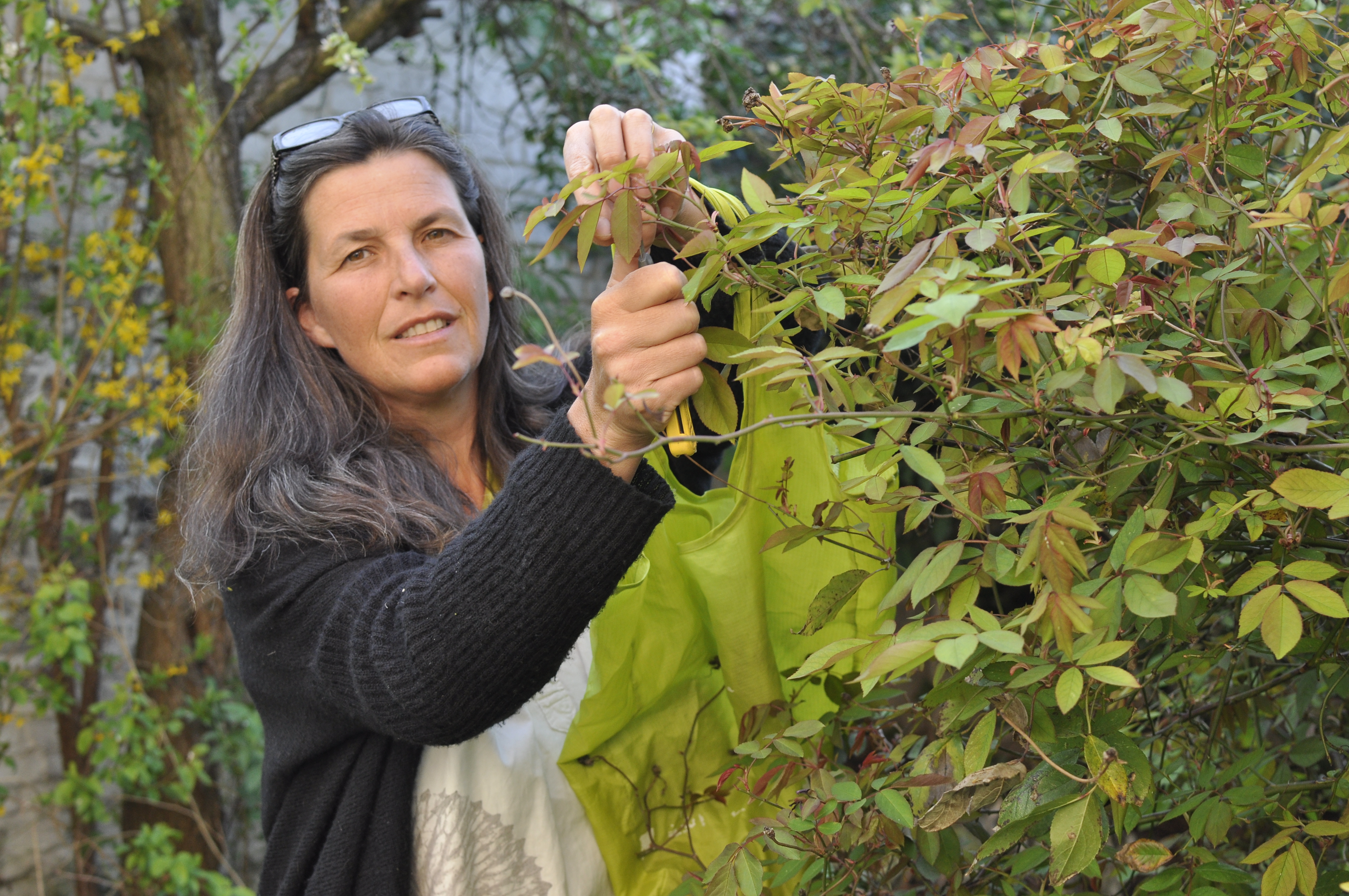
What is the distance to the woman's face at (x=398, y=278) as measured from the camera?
1475 millimetres

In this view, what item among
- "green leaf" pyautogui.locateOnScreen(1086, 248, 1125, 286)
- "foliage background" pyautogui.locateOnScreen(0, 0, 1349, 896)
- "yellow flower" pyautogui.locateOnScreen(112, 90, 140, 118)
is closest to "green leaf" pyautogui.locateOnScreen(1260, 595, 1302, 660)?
"green leaf" pyautogui.locateOnScreen(1086, 248, 1125, 286)

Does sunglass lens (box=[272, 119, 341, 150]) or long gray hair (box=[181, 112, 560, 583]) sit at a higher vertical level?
sunglass lens (box=[272, 119, 341, 150])

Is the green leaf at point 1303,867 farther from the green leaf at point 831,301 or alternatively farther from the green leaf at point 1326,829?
the green leaf at point 831,301

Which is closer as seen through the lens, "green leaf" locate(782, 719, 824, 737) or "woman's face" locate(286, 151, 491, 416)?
"green leaf" locate(782, 719, 824, 737)

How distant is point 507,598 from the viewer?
100 cm

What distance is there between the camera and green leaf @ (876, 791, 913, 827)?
762 mm

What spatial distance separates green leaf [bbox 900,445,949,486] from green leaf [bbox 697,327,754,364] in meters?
0.24

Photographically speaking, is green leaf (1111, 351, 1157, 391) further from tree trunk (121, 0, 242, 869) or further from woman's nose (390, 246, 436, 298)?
tree trunk (121, 0, 242, 869)

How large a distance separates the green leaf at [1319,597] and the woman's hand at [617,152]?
0.51m

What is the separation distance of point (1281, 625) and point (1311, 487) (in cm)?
9

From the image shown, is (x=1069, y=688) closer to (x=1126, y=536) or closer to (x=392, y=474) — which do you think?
(x=1126, y=536)

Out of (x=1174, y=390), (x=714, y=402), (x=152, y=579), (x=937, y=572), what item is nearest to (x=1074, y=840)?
(x=937, y=572)

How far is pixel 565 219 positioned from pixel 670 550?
48 cm

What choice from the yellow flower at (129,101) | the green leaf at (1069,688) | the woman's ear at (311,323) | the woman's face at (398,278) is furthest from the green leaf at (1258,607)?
the yellow flower at (129,101)
